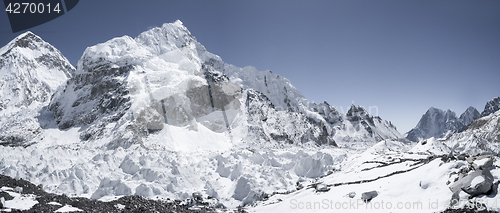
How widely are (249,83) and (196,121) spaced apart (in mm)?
69657

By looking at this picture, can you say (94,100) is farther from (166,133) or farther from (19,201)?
→ (19,201)

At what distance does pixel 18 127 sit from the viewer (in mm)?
96438

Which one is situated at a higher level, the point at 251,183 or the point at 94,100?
the point at 94,100

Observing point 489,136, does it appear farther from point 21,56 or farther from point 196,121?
point 21,56

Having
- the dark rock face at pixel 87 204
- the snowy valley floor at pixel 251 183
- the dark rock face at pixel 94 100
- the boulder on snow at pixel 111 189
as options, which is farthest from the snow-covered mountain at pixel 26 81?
the dark rock face at pixel 87 204

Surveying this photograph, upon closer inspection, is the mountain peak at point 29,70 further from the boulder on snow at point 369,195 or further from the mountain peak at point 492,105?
the mountain peak at point 492,105
